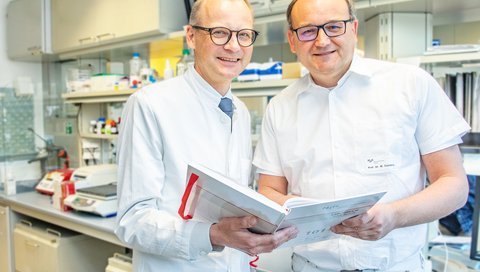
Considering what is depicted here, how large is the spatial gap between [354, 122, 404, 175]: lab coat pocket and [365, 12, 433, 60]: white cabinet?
693 millimetres

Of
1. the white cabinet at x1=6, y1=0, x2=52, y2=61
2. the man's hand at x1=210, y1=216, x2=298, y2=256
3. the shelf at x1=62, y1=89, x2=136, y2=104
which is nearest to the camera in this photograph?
the man's hand at x1=210, y1=216, x2=298, y2=256

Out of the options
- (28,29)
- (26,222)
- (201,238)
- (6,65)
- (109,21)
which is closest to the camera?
(201,238)

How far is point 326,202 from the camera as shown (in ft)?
2.88

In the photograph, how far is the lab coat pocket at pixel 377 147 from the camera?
117 centimetres

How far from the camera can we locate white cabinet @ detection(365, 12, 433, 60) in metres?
1.77

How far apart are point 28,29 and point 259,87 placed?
7.06ft

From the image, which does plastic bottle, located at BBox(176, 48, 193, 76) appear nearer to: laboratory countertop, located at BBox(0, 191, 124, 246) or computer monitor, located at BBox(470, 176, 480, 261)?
laboratory countertop, located at BBox(0, 191, 124, 246)

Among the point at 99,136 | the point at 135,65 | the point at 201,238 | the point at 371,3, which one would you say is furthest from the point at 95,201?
the point at 371,3

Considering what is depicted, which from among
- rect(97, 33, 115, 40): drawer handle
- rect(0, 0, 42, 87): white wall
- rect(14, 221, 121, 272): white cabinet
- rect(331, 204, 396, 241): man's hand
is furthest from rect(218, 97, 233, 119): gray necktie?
rect(0, 0, 42, 87): white wall

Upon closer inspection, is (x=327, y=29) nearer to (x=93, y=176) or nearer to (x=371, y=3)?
(x=371, y=3)

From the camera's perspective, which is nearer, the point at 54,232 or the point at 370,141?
the point at 370,141

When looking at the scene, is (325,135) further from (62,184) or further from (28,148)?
(28,148)

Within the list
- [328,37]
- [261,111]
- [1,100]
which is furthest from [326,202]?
[1,100]

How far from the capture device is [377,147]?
1.18 meters
